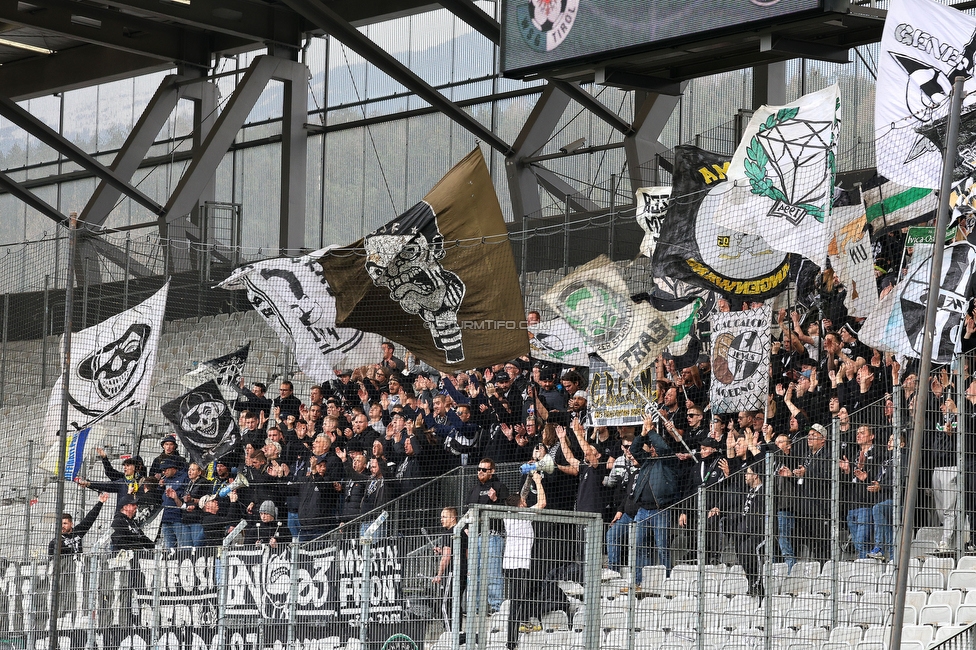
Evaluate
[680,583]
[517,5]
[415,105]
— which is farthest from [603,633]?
[415,105]

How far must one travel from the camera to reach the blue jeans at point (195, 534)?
14797 mm

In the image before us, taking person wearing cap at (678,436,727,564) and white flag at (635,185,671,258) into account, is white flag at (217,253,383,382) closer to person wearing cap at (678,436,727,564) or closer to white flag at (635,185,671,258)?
white flag at (635,185,671,258)

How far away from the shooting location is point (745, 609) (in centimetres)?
978

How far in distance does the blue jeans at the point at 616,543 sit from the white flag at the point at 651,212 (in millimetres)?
2607

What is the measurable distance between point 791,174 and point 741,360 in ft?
6.26

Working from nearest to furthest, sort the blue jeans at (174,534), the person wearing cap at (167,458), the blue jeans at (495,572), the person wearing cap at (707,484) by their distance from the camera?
the blue jeans at (495,572)
the person wearing cap at (707,484)
the blue jeans at (174,534)
the person wearing cap at (167,458)

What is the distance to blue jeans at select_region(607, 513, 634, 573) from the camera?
10.7 m

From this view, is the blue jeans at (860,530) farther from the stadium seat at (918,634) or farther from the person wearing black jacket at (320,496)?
the person wearing black jacket at (320,496)

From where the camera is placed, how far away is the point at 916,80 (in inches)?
351

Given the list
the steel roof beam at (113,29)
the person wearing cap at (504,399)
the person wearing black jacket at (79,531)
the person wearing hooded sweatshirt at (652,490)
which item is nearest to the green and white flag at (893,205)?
the person wearing hooded sweatshirt at (652,490)

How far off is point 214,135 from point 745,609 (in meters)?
15.6

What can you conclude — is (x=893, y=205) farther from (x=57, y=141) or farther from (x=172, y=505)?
(x=57, y=141)

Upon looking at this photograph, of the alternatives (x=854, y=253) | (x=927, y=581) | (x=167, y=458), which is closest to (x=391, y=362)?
(x=167, y=458)

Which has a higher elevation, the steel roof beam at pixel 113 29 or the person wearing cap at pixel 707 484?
the steel roof beam at pixel 113 29
